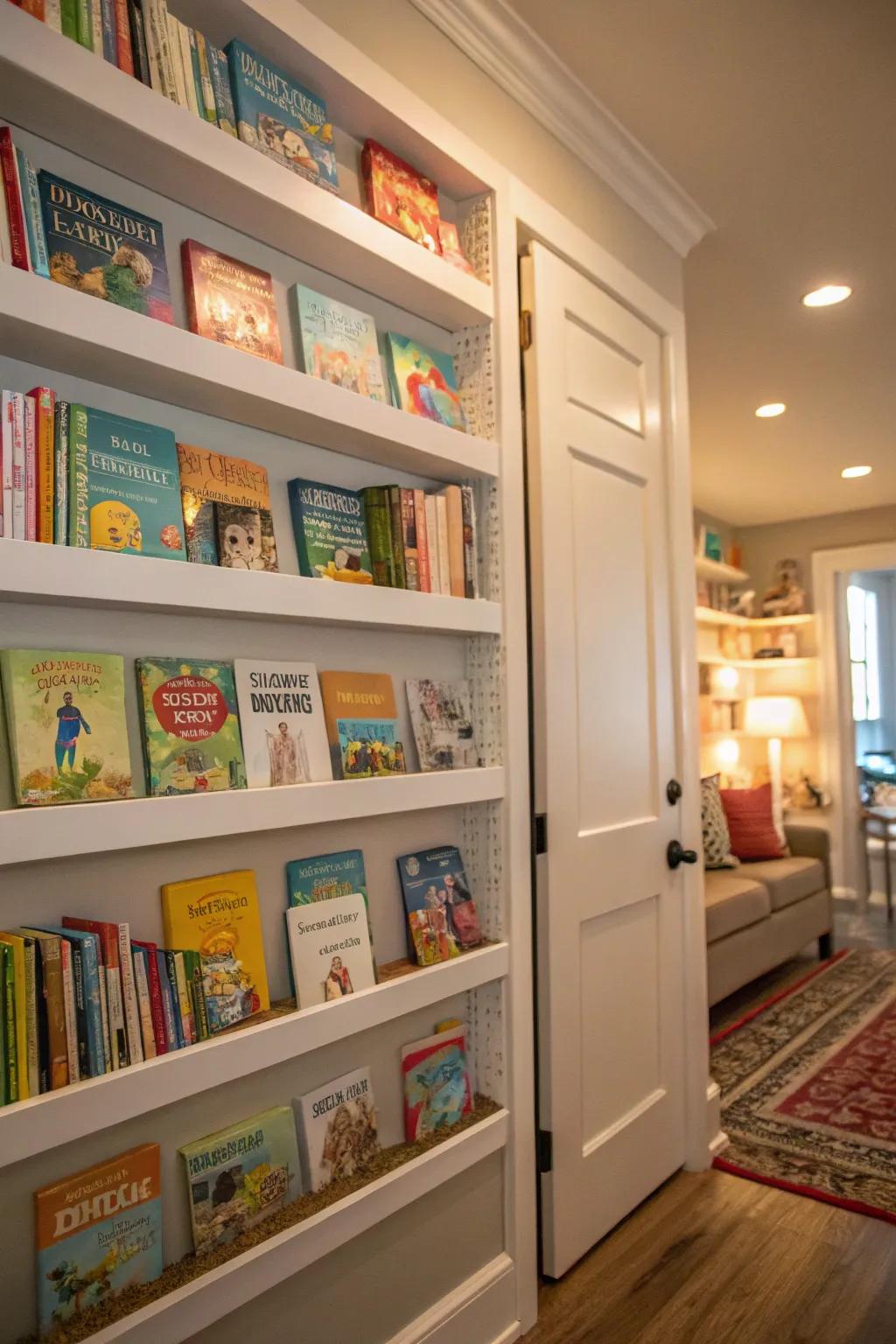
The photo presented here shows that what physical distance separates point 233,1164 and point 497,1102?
2.04 feet

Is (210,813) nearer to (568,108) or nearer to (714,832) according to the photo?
(568,108)

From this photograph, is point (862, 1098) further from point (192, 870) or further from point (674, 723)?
point (192, 870)

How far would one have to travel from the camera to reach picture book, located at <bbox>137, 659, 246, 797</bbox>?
1.26m

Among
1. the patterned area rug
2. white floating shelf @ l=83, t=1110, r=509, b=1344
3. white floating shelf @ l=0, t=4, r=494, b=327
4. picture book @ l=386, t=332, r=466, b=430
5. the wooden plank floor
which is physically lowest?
the patterned area rug

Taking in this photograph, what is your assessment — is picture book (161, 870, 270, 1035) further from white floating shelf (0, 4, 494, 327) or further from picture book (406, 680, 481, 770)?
Answer: white floating shelf (0, 4, 494, 327)

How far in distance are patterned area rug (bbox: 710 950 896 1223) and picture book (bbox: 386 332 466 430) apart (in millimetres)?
2147

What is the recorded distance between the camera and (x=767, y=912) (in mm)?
4094

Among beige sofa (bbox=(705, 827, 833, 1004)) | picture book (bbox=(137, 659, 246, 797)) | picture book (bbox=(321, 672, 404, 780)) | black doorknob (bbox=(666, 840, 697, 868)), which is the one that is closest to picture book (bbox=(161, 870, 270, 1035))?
picture book (bbox=(137, 659, 246, 797))

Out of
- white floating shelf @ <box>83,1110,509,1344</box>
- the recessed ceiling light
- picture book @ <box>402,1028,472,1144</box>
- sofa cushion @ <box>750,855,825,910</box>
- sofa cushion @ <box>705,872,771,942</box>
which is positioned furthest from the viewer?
sofa cushion @ <box>750,855,825,910</box>

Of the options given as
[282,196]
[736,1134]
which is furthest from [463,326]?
[736,1134]

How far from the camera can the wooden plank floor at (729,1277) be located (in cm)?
180

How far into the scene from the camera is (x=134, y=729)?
1.26 meters

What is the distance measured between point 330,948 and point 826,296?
2.78m

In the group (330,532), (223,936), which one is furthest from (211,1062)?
(330,532)
